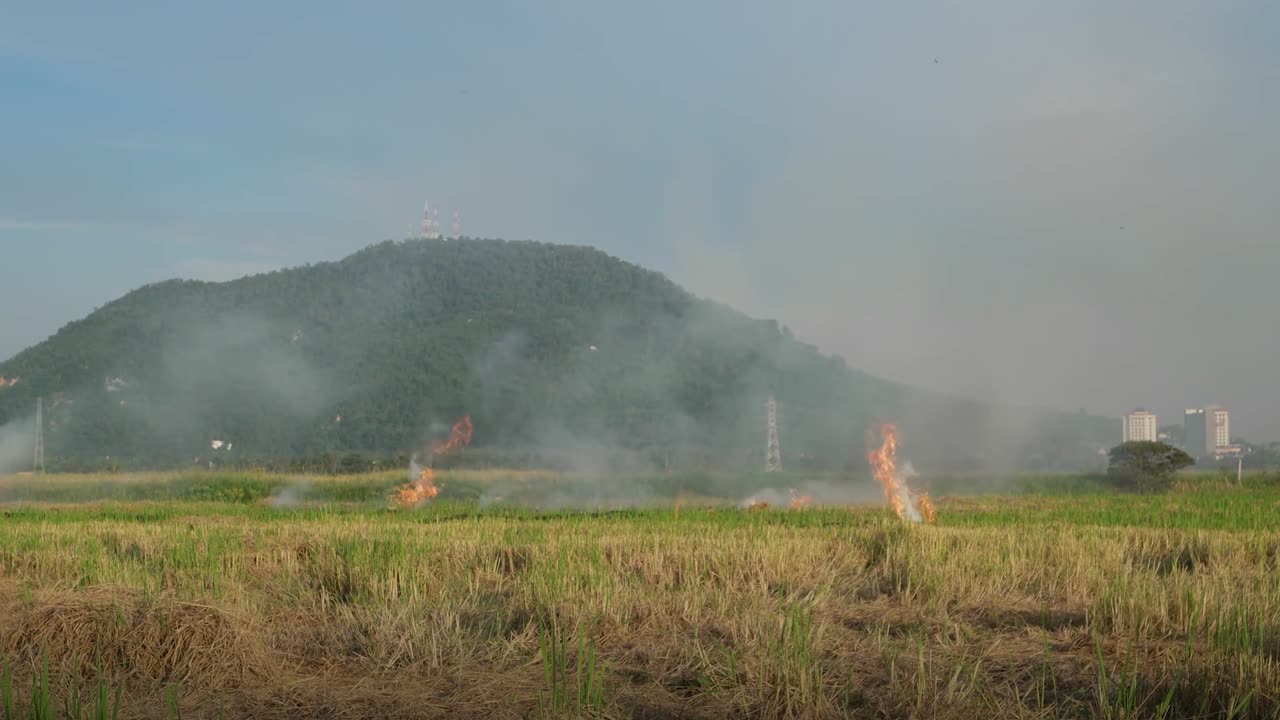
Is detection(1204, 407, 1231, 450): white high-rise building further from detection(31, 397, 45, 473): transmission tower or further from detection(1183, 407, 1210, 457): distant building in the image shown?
detection(31, 397, 45, 473): transmission tower

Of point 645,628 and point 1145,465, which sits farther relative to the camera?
point 1145,465

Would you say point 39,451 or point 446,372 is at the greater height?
point 446,372

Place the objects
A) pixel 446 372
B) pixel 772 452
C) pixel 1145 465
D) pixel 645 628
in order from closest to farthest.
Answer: pixel 645 628, pixel 1145 465, pixel 772 452, pixel 446 372

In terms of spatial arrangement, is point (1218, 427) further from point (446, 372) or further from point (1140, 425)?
point (446, 372)

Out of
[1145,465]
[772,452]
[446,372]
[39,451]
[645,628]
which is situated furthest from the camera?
[446,372]

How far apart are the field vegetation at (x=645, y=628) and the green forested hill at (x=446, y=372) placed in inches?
2315

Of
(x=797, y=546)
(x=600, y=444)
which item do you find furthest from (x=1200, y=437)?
(x=797, y=546)

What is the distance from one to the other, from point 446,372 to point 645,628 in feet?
357

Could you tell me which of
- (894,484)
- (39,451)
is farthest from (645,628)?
(39,451)

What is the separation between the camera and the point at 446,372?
116 m

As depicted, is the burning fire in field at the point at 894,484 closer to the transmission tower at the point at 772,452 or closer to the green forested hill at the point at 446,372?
the transmission tower at the point at 772,452

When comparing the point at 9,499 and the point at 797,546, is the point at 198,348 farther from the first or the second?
the point at 797,546

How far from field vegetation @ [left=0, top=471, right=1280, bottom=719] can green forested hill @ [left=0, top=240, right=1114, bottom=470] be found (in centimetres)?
5879

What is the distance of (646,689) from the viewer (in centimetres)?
718
